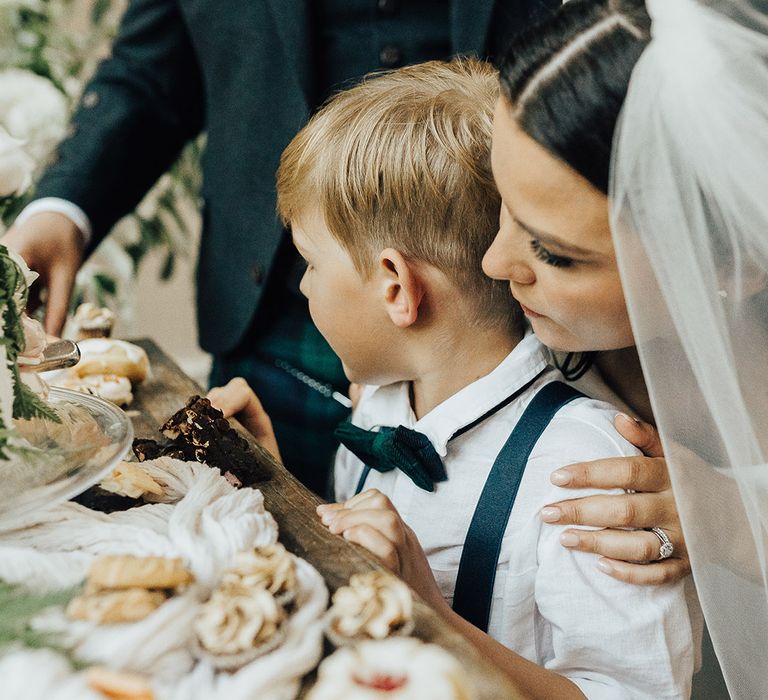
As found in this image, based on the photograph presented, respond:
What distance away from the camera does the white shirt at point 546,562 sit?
33.1 inches

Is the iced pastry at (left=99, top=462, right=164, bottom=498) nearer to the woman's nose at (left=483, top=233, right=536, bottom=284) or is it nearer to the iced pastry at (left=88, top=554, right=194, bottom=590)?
the iced pastry at (left=88, top=554, right=194, bottom=590)

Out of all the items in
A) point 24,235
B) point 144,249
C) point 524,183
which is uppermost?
point 524,183

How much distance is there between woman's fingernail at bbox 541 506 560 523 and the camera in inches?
33.5

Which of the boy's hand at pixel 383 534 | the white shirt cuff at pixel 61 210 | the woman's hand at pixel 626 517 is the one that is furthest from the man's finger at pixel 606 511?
the white shirt cuff at pixel 61 210

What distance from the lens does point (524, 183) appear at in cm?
76

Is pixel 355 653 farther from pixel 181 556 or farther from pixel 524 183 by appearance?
pixel 524 183

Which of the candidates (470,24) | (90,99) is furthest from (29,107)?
(470,24)

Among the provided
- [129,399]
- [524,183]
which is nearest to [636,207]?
[524,183]

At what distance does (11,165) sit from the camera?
89 cm

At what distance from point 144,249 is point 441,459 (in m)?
1.41

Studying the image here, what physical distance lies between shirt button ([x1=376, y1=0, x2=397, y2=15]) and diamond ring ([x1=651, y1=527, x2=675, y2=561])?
33.9 inches

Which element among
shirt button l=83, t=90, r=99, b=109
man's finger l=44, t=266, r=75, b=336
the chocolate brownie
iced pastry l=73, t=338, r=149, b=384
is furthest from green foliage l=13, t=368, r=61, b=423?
shirt button l=83, t=90, r=99, b=109

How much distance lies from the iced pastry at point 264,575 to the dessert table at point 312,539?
55 mm

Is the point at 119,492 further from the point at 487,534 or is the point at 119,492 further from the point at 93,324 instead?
the point at 93,324
